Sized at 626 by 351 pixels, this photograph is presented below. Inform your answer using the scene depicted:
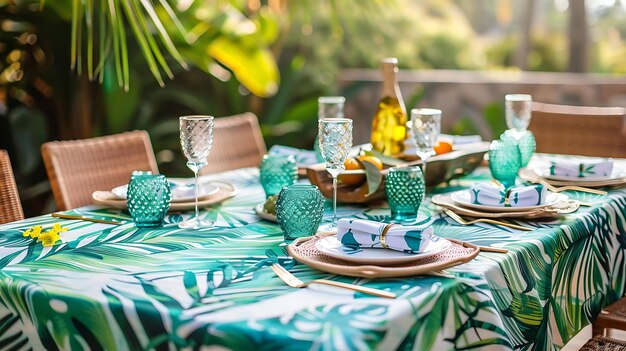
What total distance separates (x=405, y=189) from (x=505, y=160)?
48 centimetres

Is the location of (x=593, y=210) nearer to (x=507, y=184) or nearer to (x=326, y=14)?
(x=507, y=184)

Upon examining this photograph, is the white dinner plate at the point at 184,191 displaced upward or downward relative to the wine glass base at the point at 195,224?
upward

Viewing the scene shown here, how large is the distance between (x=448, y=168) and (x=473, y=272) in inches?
33.8

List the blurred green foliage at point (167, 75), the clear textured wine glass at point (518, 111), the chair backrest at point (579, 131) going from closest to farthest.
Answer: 1. the clear textured wine glass at point (518, 111)
2. the chair backrest at point (579, 131)
3. the blurred green foliage at point (167, 75)

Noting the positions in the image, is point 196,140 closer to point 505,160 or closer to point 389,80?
point 389,80

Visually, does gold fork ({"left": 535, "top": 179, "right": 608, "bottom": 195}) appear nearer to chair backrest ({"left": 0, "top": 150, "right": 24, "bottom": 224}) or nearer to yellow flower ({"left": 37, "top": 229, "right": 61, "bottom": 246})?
yellow flower ({"left": 37, "top": 229, "right": 61, "bottom": 246})

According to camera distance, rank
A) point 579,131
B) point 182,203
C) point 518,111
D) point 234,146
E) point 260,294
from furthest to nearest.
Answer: point 579,131 → point 234,146 → point 518,111 → point 182,203 → point 260,294

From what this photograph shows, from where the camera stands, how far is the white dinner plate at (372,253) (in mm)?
1397

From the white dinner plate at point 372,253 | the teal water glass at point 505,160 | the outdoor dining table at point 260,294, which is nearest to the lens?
the outdoor dining table at point 260,294

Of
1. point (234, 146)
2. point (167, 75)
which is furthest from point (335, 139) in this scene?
point (167, 75)

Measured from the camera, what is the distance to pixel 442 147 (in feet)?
7.66

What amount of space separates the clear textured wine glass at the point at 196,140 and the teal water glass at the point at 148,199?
0.06 metres

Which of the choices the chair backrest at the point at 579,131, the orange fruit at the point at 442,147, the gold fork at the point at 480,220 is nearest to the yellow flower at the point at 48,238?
the gold fork at the point at 480,220

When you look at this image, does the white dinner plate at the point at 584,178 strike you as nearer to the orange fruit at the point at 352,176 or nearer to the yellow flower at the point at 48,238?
the orange fruit at the point at 352,176
